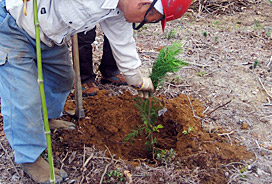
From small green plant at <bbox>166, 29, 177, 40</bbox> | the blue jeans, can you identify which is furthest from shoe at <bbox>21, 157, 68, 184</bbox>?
small green plant at <bbox>166, 29, 177, 40</bbox>

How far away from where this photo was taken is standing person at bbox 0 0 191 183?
1750mm

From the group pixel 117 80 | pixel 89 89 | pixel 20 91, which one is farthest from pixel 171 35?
pixel 20 91

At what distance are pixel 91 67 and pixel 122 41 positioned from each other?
42.1 inches

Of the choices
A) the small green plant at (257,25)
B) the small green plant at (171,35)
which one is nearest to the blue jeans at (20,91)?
the small green plant at (171,35)

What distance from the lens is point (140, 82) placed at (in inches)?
89.2

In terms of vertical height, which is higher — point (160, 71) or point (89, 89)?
point (160, 71)

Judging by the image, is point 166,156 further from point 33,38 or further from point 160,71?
point 33,38

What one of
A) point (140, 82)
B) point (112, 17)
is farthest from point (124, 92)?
point (112, 17)

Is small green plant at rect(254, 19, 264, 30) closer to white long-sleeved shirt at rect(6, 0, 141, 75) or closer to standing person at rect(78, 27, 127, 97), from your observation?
standing person at rect(78, 27, 127, 97)

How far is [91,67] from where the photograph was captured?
10.2ft

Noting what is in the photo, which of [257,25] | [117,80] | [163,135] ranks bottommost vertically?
[163,135]

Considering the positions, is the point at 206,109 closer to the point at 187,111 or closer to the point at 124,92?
the point at 187,111

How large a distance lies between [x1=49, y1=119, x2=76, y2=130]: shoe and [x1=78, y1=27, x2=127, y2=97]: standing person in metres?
0.53

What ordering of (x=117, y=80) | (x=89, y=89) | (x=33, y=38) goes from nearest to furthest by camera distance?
(x=33, y=38) < (x=89, y=89) < (x=117, y=80)
